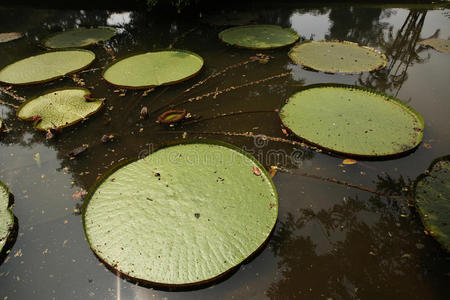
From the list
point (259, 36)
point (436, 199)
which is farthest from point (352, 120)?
point (259, 36)

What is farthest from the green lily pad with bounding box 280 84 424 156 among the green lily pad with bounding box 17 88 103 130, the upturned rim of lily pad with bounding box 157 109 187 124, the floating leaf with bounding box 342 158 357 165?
the green lily pad with bounding box 17 88 103 130

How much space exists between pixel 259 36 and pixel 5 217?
5.52 m

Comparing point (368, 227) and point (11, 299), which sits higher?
point (368, 227)

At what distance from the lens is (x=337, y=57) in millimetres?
4676

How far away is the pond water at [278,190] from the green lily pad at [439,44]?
0.19 m

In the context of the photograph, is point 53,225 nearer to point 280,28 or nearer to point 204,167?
point 204,167

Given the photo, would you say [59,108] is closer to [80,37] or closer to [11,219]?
[11,219]

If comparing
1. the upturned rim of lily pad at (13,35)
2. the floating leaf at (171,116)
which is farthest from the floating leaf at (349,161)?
the upturned rim of lily pad at (13,35)

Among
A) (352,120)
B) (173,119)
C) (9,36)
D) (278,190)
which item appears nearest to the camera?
(278,190)

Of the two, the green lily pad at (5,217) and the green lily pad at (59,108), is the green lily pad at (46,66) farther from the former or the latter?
the green lily pad at (5,217)

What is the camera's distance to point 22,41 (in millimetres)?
6133

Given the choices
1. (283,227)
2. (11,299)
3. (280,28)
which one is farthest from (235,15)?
(11,299)

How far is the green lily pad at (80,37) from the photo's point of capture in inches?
218

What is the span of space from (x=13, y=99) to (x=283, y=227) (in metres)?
4.63
